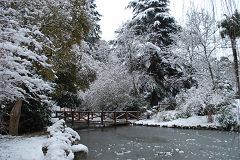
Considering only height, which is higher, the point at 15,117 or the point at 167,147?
the point at 15,117

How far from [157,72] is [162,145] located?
15639 mm

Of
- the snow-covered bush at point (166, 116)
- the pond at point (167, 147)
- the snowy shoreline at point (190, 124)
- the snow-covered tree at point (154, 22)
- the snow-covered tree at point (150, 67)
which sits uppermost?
the snow-covered tree at point (154, 22)

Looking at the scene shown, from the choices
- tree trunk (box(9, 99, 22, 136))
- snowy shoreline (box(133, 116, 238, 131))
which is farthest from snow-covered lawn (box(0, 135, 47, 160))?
snowy shoreline (box(133, 116, 238, 131))

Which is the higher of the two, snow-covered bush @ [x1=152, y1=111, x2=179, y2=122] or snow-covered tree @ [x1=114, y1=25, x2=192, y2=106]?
snow-covered tree @ [x1=114, y1=25, x2=192, y2=106]

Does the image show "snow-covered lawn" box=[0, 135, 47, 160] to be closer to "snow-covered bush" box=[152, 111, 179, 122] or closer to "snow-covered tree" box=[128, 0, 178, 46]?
"snow-covered bush" box=[152, 111, 179, 122]

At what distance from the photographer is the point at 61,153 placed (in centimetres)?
560

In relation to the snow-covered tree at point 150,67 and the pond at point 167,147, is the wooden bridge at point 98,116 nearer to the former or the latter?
the snow-covered tree at point 150,67

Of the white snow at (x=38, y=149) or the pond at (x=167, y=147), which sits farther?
the pond at (x=167, y=147)

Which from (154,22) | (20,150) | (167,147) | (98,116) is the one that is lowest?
(167,147)

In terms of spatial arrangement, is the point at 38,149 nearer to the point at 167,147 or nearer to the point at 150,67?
the point at 167,147

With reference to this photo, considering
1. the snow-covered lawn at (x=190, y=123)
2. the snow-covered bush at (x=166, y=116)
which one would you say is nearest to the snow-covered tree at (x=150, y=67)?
the snow-covered bush at (x=166, y=116)

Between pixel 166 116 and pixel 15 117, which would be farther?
pixel 166 116

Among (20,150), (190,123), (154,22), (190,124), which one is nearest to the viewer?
(20,150)

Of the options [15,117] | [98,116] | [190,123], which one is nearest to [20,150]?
[15,117]
